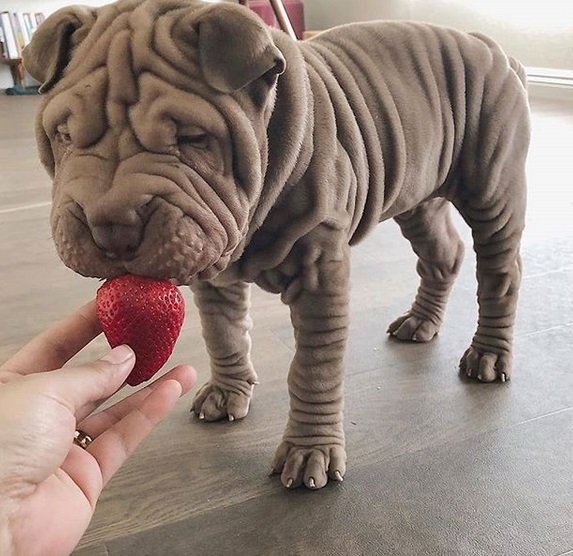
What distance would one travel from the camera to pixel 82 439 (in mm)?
959

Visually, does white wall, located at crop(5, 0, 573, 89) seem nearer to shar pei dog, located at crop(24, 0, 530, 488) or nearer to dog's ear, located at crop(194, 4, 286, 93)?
shar pei dog, located at crop(24, 0, 530, 488)

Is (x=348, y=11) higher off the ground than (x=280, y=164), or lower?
lower

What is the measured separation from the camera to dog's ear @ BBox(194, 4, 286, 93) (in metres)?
0.87

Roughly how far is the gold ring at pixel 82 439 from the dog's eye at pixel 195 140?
372 mm

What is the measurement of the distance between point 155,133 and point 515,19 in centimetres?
395

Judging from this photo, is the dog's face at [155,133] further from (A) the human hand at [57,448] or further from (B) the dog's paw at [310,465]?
(B) the dog's paw at [310,465]

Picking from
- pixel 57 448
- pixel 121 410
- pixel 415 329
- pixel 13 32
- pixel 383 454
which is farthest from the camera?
pixel 13 32

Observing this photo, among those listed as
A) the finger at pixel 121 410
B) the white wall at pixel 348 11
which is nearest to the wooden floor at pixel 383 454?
the finger at pixel 121 410

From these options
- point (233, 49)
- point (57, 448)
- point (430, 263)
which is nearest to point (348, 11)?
point (430, 263)

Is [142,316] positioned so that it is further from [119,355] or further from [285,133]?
[285,133]

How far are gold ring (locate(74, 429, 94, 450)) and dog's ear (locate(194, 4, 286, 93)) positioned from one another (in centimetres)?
45

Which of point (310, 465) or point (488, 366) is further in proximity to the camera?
point (488, 366)

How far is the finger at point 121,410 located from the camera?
3.34 ft

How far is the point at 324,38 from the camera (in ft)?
3.98
